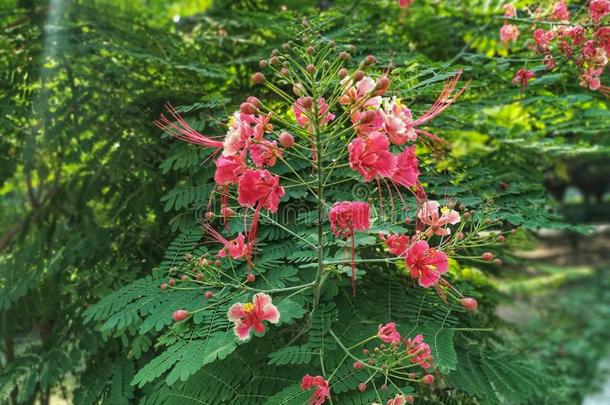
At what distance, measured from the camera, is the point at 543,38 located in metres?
2.69

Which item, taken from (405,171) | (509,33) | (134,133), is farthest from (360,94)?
(509,33)

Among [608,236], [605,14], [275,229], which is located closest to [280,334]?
[275,229]

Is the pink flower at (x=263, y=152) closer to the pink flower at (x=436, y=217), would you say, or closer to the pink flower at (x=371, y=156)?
the pink flower at (x=371, y=156)

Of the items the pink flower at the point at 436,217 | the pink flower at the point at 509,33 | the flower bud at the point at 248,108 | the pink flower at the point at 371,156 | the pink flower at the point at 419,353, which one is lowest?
the pink flower at the point at 419,353

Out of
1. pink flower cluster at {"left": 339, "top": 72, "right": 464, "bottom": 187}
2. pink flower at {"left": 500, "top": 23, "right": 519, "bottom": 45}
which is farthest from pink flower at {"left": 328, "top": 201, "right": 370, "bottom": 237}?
pink flower at {"left": 500, "top": 23, "right": 519, "bottom": 45}

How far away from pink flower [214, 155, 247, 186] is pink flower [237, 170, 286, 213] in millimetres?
31

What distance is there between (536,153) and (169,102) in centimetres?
198

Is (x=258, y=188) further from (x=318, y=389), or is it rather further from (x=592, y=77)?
(x=592, y=77)

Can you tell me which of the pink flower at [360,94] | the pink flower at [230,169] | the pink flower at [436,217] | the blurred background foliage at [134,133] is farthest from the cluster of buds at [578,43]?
the pink flower at [230,169]

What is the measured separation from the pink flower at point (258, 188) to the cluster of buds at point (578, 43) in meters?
1.53

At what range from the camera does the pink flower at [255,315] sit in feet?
5.72

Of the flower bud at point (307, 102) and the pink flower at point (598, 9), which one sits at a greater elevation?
the flower bud at point (307, 102)

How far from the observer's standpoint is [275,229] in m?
2.22

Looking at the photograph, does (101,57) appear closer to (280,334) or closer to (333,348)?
(280,334)
